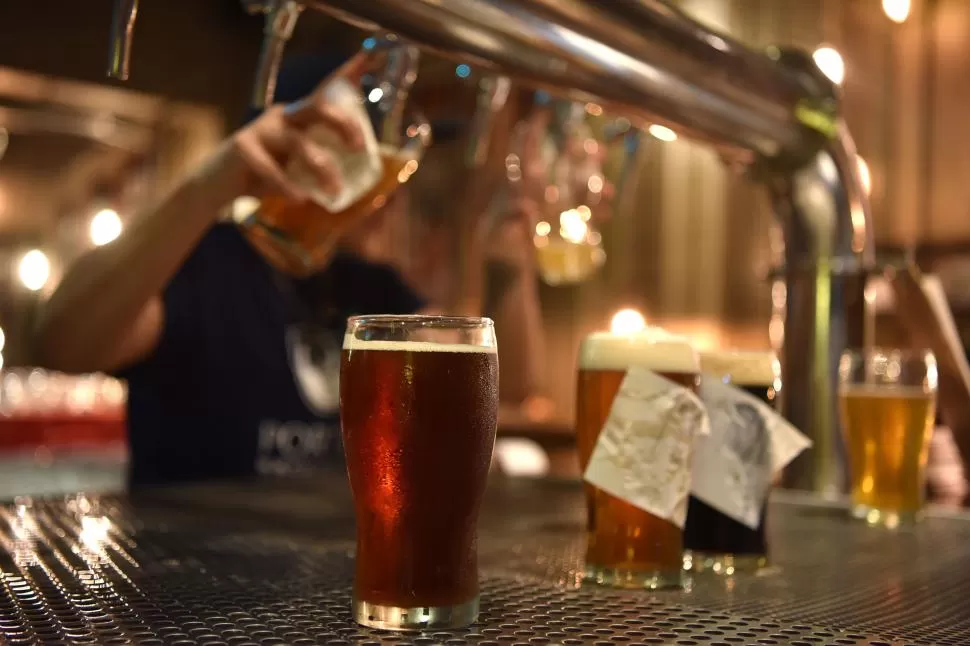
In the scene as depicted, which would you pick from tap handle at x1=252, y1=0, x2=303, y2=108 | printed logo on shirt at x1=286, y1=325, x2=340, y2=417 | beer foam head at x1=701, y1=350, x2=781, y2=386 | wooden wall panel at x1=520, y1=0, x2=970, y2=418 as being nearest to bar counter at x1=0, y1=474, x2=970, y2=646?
beer foam head at x1=701, y1=350, x2=781, y2=386

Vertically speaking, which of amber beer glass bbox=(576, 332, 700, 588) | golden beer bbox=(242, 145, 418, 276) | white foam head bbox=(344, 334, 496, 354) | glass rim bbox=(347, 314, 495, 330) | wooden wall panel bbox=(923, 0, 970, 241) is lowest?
amber beer glass bbox=(576, 332, 700, 588)

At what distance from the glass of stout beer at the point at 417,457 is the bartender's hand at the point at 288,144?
1.30 ft

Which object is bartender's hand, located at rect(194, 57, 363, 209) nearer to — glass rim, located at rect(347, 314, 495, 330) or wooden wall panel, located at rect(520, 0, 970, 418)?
glass rim, located at rect(347, 314, 495, 330)

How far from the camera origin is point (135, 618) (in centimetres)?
67

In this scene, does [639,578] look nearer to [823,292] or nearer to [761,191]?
[823,292]

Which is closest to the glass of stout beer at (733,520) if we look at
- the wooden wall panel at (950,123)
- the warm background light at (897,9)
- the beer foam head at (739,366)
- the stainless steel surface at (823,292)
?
the beer foam head at (739,366)

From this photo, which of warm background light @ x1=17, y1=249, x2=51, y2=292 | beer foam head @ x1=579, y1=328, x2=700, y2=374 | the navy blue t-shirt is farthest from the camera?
warm background light @ x1=17, y1=249, x2=51, y2=292

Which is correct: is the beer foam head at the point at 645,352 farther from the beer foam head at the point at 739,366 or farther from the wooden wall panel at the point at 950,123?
the wooden wall panel at the point at 950,123

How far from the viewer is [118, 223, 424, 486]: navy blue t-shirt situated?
199 centimetres

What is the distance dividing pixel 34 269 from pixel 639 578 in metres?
3.81

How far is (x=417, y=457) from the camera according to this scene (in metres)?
0.68

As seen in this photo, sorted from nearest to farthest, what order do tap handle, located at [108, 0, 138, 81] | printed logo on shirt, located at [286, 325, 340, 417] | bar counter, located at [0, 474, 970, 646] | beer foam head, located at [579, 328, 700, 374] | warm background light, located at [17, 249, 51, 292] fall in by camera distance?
bar counter, located at [0, 474, 970, 646] < tap handle, located at [108, 0, 138, 81] < beer foam head, located at [579, 328, 700, 374] < printed logo on shirt, located at [286, 325, 340, 417] < warm background light, located at [17, 249, 51, 292]

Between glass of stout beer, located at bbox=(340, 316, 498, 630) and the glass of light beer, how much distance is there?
79 centimetres

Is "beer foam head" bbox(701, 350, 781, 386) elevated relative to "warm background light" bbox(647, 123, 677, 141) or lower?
lower
